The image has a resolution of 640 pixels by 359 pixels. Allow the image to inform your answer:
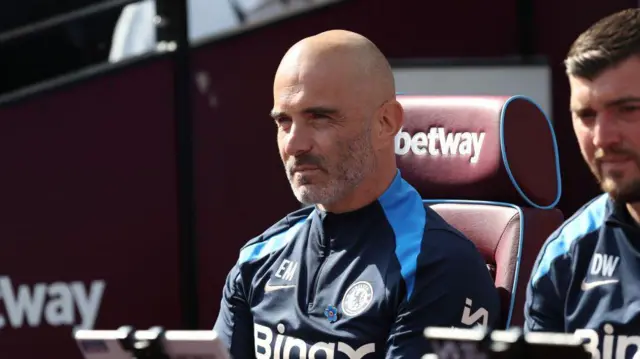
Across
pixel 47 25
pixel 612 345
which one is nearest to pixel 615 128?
pixel 612 345

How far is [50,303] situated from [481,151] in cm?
219

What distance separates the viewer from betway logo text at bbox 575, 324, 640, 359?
8.51 feet

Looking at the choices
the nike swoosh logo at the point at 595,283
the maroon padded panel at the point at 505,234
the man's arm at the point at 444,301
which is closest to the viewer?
the nike swoosh logo at the point at 595,283

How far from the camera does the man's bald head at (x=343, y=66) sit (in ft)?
10.1

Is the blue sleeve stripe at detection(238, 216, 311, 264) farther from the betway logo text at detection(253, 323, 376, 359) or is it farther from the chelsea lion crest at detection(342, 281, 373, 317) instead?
the chelsea lion crest at detection(342, 281, 373, 317)

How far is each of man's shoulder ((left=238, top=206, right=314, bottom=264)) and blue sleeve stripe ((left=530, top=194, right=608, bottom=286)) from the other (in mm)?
718

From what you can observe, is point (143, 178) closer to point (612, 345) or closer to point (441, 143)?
point (441, 143)

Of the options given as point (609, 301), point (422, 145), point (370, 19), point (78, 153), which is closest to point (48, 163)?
point (78, 153)

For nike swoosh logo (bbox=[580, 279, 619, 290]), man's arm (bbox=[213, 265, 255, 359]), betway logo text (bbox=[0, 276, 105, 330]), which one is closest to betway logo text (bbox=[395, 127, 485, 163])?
man's arm (bbox=[213, 265, 255, 359])

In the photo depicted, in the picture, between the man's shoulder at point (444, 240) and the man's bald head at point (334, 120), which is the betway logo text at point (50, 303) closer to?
the man's bald head at point (334, 120)

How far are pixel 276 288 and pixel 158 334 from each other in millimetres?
1006

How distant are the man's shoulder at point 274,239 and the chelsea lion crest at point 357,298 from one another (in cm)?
33

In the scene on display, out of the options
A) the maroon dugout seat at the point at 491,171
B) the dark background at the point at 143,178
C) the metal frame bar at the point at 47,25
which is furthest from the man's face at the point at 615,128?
the metal frame bar at the point at 47,25

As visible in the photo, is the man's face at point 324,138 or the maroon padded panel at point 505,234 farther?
the maroon padded panel at point 505,234
